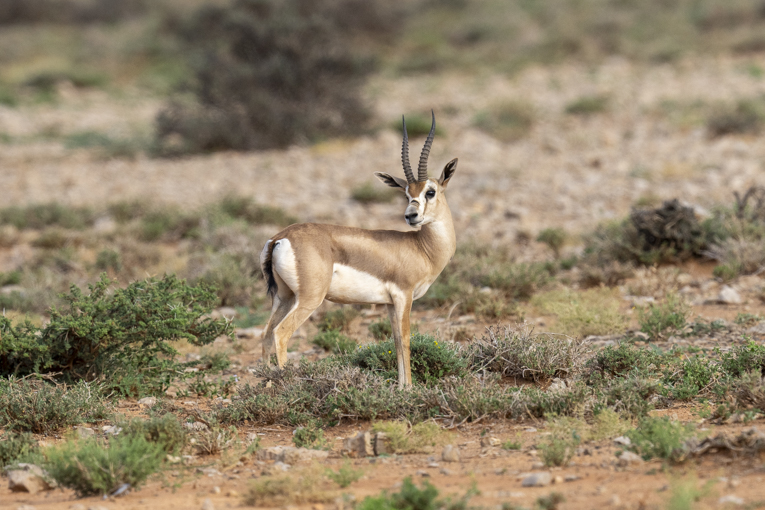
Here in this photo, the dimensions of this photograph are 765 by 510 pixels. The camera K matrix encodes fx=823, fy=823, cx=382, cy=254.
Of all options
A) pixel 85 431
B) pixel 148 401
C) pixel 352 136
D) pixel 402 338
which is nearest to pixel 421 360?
pixel 402 338

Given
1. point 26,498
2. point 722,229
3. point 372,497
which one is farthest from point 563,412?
point 722,229

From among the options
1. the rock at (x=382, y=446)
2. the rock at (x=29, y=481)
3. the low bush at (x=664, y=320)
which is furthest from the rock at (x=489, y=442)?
the low bush at (x=664, y=320)

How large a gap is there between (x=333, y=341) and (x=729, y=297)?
4.00m

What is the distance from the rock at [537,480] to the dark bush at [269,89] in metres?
13.2

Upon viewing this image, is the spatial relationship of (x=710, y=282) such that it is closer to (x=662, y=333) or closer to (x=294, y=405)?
(x=662, y=333)

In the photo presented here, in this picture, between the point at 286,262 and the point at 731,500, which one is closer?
the point at 731,500

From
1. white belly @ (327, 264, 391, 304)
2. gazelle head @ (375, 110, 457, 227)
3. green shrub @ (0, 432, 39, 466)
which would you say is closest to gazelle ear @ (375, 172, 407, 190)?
gazelle head @ (375, 110, 457, 227)

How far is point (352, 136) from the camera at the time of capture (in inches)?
666

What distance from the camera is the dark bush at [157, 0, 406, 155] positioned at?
16.7 metres

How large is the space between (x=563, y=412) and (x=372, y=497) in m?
Result: 1.74

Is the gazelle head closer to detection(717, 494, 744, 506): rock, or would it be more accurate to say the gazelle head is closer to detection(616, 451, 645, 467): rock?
detection(616, 451, 645, 467): rock

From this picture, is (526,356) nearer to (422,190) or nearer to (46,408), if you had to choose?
(422,190)

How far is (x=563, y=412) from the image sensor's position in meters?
5.27

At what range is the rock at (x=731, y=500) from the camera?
3.72 metres
